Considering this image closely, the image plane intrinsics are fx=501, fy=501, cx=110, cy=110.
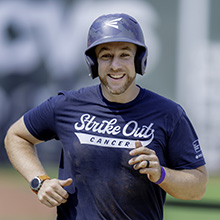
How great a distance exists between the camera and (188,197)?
10.1 ft

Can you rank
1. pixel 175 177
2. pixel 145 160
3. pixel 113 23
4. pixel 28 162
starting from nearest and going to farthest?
pixel 145 160 < pixel 175 177 < pixel 113 23 < pixel 28 162

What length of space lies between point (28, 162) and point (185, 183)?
3.39 ft

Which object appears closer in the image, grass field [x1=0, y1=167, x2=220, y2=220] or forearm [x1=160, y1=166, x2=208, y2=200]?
forearm [x1=160, y1=166, x2=208, y2=200]

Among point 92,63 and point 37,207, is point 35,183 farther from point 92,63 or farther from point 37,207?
point 37,207

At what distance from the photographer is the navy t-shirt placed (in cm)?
305

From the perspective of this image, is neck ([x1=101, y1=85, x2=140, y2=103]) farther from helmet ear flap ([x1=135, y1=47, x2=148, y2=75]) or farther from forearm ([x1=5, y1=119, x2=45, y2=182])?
forearm ([x1=5, y1=119, x2=45, y2=182])

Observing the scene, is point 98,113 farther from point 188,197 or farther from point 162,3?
point 162,3

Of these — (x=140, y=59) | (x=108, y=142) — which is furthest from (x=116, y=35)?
(x=108, y=142)

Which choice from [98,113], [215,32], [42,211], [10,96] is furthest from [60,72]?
[98,113]

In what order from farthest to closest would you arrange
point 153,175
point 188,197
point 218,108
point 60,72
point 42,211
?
point 60,72 < point 218,108 < point 42,211 < point 188,197 < point 153,175

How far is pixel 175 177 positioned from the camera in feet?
9.71

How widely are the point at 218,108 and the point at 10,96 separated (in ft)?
17.8

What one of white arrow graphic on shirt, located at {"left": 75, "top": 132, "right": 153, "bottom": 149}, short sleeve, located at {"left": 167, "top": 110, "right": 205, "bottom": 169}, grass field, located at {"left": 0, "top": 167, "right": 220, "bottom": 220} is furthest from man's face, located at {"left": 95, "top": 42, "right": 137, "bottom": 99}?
grass field, located at {"left": 0, "top": 167, "right": 220, "bottom": 220}

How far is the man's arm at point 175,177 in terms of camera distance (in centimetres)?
275
